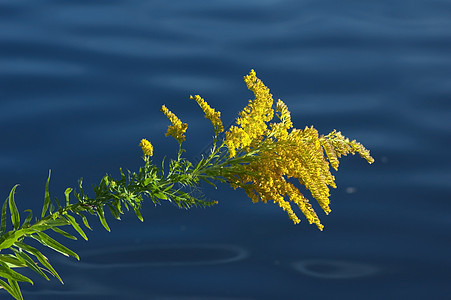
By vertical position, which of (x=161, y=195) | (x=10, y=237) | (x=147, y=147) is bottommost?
(x=10, y=237)

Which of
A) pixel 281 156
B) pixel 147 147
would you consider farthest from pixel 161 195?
pixel 281 156

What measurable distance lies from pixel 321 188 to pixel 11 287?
1.03 metres

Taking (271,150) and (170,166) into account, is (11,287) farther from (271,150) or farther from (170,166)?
(271,150)

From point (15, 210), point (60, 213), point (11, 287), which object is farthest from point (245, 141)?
point (11, 287)

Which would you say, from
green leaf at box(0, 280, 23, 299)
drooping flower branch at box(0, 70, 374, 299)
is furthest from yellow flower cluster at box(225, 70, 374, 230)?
green leaf at box(0, 280, 23, 299)

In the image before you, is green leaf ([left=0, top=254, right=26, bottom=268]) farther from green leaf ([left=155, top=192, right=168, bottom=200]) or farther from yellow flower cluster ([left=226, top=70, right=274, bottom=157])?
yellow flower cluster ([left=226, top=70, right=274, bottom=157])

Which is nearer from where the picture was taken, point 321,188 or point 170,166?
point 321,188

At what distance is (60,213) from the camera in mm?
1915

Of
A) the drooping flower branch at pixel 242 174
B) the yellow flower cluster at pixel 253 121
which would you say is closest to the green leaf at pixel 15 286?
the drooping flower branch at pixel 242 174

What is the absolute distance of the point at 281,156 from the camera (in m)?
1.83

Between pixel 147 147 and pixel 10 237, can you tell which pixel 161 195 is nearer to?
pixel 147 147

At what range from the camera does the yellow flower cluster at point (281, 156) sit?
1.80m

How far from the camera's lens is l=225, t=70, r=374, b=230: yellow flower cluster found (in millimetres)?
1798

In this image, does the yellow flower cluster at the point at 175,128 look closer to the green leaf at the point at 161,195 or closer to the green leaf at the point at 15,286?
the green leaf at the point at 161,195
